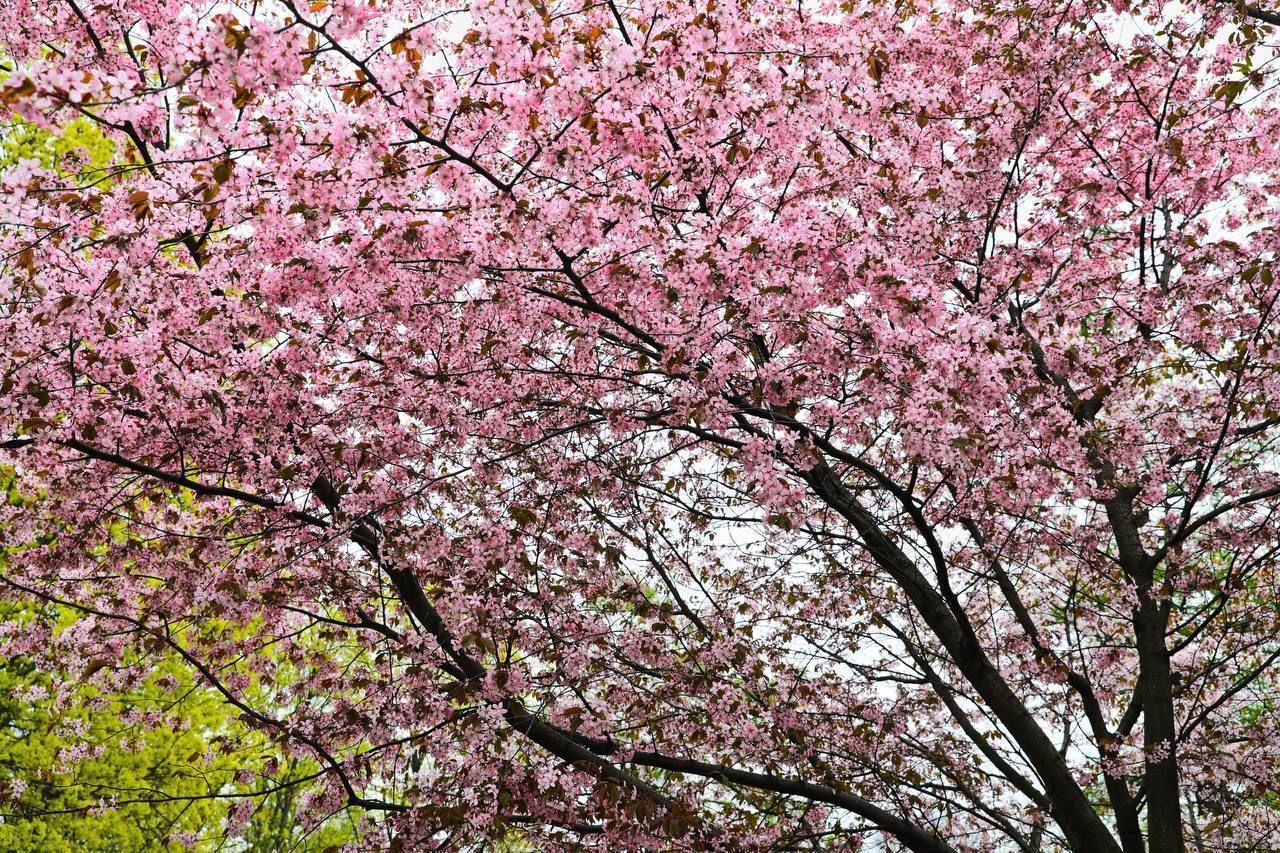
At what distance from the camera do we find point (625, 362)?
6.89 meters

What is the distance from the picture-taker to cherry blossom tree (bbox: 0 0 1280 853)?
4844 millimetres

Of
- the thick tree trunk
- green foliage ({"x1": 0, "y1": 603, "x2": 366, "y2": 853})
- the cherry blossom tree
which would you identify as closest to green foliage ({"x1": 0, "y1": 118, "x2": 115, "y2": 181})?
green foliage ({"x1": 0, "y1": 603, "x2": 366, "y2": 853})

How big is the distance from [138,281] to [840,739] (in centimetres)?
612

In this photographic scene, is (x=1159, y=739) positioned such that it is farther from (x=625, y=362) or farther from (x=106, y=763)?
(x=106, y=763)

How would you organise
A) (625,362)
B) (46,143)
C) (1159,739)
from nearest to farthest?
(1159,739), (625,362), (46,143)

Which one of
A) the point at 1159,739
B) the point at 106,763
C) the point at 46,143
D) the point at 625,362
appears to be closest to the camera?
the point at 1159,739

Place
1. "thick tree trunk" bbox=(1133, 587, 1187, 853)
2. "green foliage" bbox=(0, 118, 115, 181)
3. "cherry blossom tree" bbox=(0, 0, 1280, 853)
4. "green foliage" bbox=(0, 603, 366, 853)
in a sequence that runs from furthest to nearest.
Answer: "green foliage" bbox=(0, 118, 115, 181) → "green foliage" bbox=(0, 603, 366, 853) → "thick tree trunk" bbox=(1133, 587, 1187, 853) → "cherry blossom tree" bbox=(0, 0, 1280, 853)

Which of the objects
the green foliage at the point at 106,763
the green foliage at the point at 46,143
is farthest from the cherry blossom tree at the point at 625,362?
the green foliage at the point at 46,143

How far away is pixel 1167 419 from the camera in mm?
7340

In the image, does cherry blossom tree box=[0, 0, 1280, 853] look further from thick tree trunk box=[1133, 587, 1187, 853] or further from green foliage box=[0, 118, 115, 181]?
green foliage box=[0, 118, 115, 181]

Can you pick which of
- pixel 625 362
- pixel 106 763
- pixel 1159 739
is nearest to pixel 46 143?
pixel 106 763

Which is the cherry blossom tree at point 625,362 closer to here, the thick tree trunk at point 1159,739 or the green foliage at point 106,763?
the thick tree trunk at point 1159,739

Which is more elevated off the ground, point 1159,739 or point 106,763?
point 106,763

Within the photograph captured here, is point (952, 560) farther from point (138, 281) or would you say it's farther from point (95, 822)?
point (95, 822)
